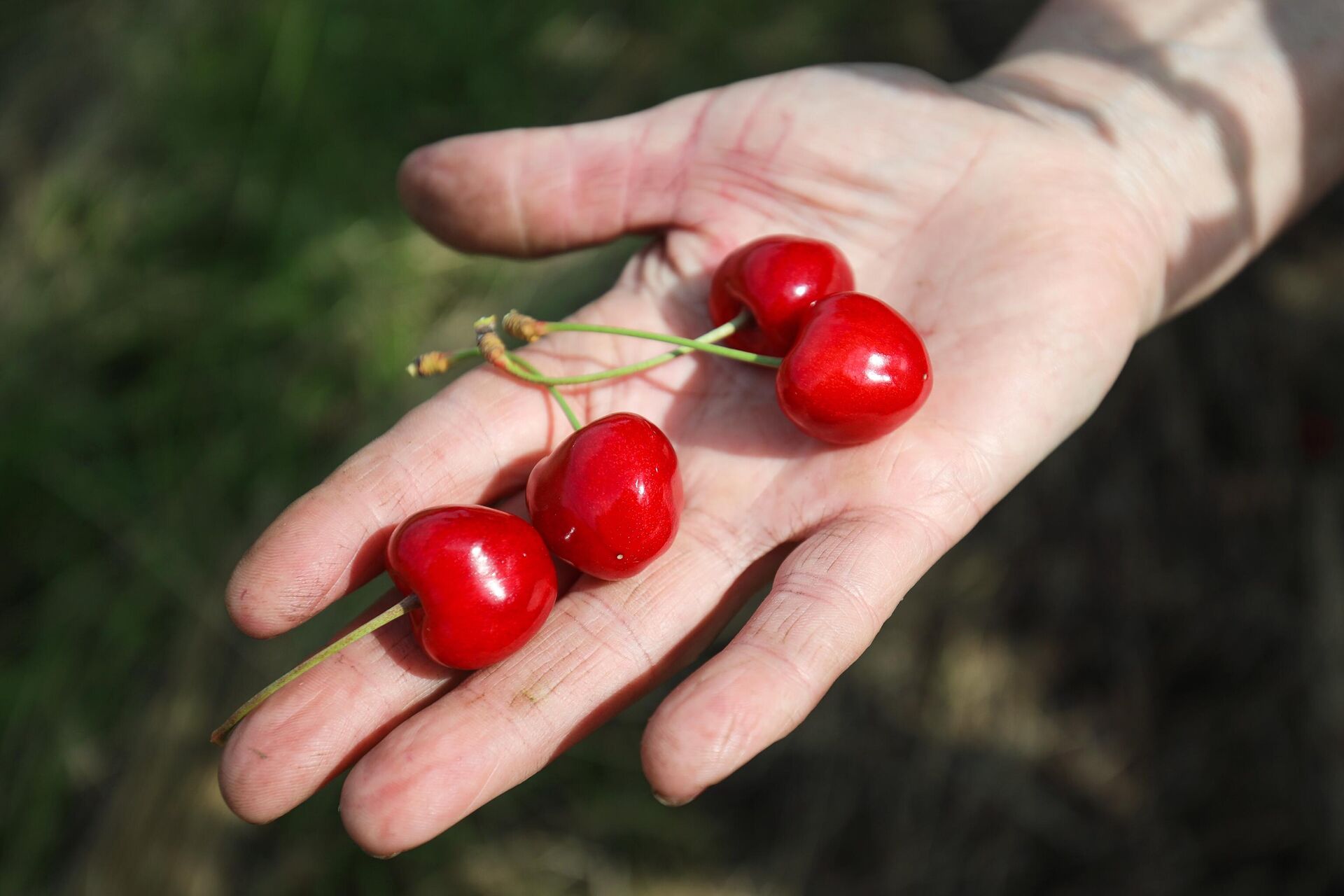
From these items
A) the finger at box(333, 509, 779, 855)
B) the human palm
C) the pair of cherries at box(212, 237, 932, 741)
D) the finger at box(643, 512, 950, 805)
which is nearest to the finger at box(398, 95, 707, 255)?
the human palm

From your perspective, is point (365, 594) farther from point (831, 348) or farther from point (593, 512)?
point (831, 348)

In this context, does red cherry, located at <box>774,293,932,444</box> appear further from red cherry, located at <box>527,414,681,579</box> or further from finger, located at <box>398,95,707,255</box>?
finger, located at <box>398,95,707,255</box>

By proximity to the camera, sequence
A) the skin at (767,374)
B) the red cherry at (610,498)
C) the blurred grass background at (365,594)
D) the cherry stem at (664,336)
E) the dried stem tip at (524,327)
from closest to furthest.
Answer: the skin at (767,374) < the red cherry at (610,498) < the cherry stem at (664,336) < the dried stem tip at (524,327) < the blurred grass background at (365,594)

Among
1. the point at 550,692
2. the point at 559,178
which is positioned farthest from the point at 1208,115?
the point at 550,692

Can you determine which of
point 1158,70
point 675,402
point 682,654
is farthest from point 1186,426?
point 682,654

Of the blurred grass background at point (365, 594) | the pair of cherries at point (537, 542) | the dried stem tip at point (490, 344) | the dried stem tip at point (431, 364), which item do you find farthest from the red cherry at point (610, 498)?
the blurred grass background at point (365, 594)

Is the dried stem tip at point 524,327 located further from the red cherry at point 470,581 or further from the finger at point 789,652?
the finger at point 789,652
